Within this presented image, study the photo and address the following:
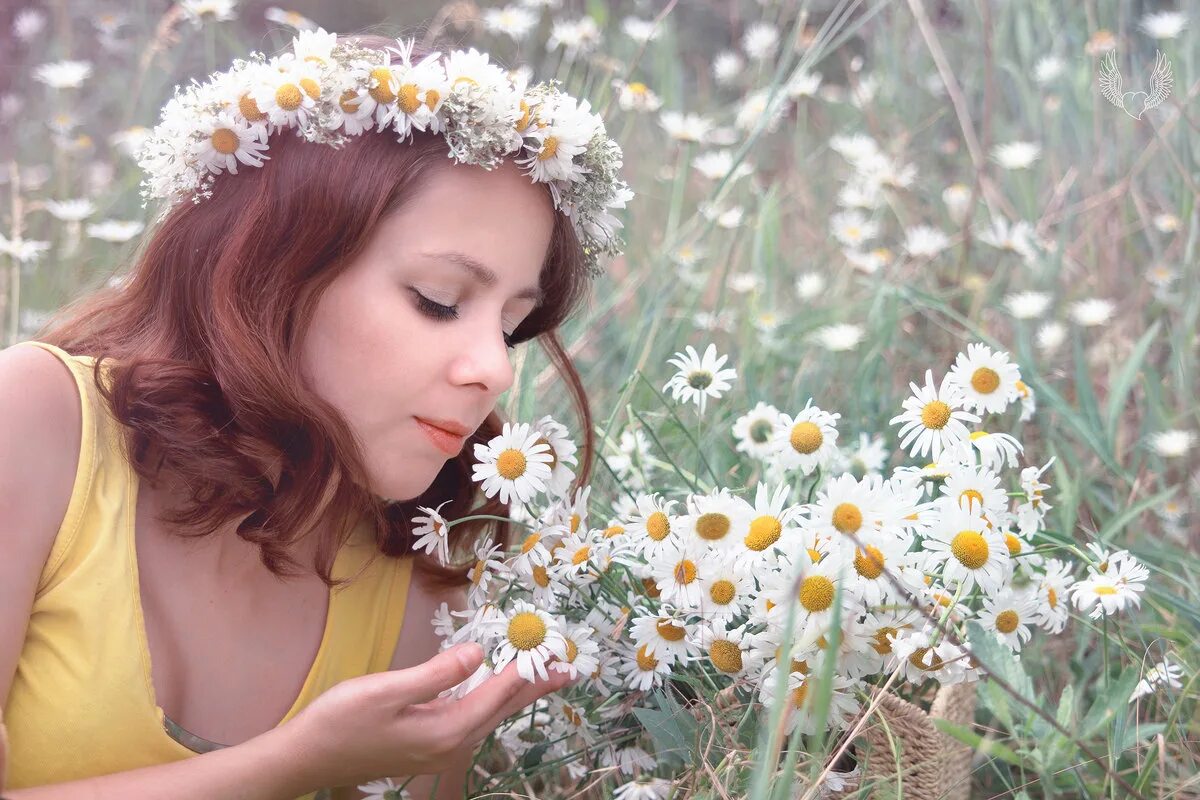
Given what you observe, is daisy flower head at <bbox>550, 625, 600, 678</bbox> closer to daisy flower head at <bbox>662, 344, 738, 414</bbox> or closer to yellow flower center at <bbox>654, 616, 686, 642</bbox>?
yellow flower center at <bbox>654, 616, 686, 642</bbox>

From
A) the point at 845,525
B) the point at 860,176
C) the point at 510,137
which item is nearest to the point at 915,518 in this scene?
the point at 845,525

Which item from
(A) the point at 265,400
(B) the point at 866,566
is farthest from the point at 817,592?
(A) the point at 265,400

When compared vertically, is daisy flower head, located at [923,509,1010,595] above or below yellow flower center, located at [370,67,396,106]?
below

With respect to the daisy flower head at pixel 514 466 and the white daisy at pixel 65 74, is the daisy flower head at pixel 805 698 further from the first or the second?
the white daisy at pixel 65 74

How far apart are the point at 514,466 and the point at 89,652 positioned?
1.28 feet

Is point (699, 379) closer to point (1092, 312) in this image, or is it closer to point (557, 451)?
point (557, 451)

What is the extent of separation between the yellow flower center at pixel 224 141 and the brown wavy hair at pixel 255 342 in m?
0.03

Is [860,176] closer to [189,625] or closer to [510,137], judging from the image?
[510,137]

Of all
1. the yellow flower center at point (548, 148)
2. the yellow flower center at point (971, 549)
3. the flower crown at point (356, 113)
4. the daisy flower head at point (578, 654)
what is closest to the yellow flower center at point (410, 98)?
the flower crown at point (356, 113)

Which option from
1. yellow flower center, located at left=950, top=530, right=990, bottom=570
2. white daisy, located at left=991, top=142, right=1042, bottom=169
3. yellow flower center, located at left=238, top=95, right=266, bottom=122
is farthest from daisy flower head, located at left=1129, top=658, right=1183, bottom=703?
white daisy, located at left=991, top=142, right=1042, bottom=169

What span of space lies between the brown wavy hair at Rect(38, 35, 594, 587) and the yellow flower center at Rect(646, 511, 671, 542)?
10.3 inches

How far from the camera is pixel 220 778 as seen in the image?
0.97 meters

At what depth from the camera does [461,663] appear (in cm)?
94

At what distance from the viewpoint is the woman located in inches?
38.3
